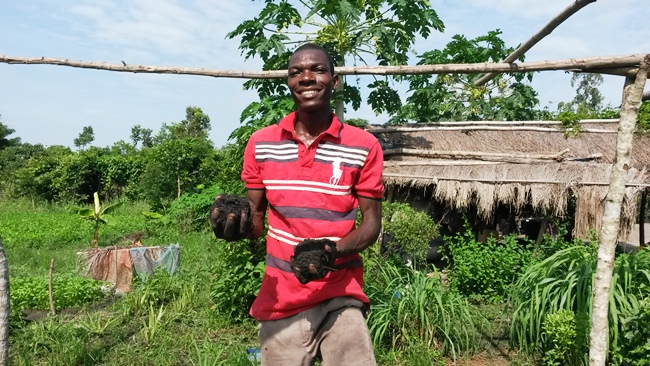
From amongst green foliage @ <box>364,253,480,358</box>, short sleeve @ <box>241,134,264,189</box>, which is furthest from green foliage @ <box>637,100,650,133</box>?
short sleeve @ <box>241,134,264,189</box>

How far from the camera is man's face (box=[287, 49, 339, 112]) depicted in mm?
2121

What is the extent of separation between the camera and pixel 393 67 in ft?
11.3

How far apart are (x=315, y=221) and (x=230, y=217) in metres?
0.33

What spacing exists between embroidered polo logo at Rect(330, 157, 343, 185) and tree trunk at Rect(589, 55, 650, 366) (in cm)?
181

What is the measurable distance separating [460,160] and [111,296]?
6.33m

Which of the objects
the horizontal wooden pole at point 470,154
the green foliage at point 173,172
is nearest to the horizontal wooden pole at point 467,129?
the horizontal wooden pole at point 470,154

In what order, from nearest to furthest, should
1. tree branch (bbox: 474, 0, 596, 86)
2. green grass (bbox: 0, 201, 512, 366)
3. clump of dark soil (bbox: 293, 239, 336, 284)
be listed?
1. clump of dark soil (bbox: 293, 239, 336, 284)
2. tree branch (bbox: 474, 0, 596, 86)
3. green grass (bbox: 0, 201, 512, 366)

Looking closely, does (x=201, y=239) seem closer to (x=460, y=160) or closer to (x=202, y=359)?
(x=460, y=160)

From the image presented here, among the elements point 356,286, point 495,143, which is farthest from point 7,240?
point 356,286

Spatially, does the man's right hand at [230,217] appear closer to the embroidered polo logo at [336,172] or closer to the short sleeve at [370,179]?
the embroidered polo logo at [336,172]

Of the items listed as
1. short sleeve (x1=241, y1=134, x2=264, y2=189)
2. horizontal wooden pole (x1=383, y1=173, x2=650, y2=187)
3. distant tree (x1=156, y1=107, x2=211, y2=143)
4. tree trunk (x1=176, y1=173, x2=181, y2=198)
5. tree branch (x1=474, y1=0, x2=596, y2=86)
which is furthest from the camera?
distant tree (x1=156, y1=107, x2=211, y2=143)

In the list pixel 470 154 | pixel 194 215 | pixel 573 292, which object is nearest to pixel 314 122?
pixel 573 292

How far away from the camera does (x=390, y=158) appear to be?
10305 mm

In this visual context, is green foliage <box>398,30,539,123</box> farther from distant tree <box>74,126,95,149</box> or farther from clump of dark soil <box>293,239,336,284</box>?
distant tree <box>74,126,95,149</box>
